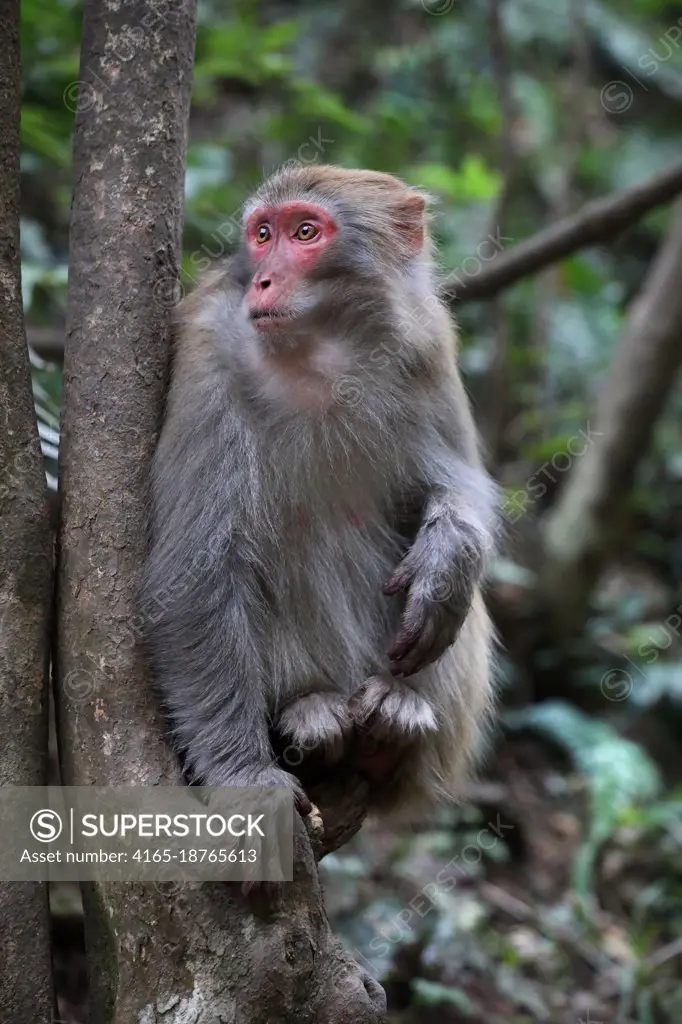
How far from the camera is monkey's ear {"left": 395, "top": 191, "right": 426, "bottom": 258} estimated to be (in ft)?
13.5

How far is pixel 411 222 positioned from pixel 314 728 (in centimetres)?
204

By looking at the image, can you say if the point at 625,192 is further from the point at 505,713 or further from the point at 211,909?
the point at 211,909

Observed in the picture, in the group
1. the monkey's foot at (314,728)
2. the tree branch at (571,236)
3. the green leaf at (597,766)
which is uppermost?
the tree branch at (571,236)

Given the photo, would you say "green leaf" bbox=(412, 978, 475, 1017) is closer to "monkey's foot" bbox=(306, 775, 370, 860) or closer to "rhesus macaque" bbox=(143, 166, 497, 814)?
"rhesus macaque" bbox=(143, 166, 497, 814)

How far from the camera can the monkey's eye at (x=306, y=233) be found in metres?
3.87

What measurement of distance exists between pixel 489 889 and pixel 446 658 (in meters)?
3.54

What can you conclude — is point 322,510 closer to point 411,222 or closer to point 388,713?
point 388,713

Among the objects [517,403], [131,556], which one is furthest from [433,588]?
[517,403]

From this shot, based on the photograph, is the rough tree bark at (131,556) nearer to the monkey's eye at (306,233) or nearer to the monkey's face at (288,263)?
the monkey's face at (288,263)

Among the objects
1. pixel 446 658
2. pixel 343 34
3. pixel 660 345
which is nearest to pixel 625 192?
pixel 660 345

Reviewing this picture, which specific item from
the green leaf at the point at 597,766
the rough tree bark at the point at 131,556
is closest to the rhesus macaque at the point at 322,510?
the rough tree bark at the point at 131,556

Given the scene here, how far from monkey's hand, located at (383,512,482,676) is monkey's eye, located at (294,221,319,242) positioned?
1.15 m

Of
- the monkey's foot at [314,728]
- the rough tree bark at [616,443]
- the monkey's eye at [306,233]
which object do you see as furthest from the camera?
the rough tree bark at [616,443]

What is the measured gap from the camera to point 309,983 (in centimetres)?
295
